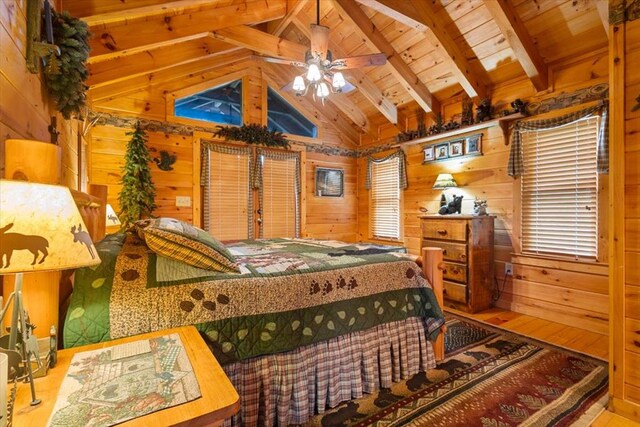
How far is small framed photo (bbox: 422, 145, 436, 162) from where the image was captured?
4.38m

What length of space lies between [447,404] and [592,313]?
2.18 m

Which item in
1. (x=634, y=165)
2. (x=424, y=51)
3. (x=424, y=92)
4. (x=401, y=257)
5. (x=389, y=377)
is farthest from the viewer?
(x=424, y=92)

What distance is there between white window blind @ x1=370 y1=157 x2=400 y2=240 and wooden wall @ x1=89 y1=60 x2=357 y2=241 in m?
0.82

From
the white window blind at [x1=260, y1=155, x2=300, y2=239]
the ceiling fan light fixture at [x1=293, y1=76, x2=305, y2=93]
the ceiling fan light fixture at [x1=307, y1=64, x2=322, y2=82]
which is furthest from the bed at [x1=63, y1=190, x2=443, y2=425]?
the white window blind at [x1=260, y1=155, x2=300, y2=239]

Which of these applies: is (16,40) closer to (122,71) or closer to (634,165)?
(122,71)

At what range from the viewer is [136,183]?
375 centimetres

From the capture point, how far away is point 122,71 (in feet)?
11.1

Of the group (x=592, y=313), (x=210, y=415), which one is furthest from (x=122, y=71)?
(x=592, y=313)

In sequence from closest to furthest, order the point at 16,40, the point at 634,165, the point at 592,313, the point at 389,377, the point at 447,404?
the point at 16,40 → the point at 634,165 → the point at 447,404 → the point at 389,377 → the point at 592,313

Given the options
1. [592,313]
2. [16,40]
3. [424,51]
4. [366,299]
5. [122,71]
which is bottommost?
[592,313]

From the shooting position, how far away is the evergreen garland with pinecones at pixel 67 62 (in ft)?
5.09

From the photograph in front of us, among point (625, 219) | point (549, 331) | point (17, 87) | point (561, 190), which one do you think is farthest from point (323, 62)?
point (549, 331)

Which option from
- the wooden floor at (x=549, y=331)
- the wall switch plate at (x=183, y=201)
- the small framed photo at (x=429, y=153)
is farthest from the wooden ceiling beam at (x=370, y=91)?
the wooden floor at (x=549, y=331)

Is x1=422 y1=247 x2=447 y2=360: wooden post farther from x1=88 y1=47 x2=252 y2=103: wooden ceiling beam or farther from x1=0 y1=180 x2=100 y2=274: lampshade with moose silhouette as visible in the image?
x1=88 y1=47 x2=252 y2=103: wooden ceiling beam
